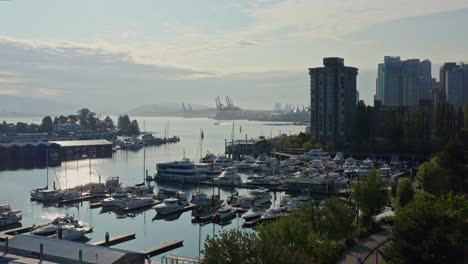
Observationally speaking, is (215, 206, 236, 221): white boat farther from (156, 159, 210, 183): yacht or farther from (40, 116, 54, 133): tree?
(40, 116, 54, 133): tree

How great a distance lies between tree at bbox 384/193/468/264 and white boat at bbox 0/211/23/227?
1380 cm

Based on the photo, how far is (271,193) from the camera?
2472cm

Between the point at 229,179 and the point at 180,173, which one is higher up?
the point at 180,173

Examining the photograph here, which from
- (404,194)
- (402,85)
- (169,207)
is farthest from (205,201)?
(402,85)

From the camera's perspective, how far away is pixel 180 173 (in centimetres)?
2930

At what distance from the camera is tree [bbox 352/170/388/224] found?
48.8 feet

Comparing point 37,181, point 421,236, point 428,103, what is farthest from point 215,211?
point 428,103

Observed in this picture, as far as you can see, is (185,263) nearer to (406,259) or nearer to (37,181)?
(406,259)

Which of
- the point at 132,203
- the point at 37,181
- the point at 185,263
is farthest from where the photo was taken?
the point at 37,181

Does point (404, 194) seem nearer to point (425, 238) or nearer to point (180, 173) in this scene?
point (425, 238)

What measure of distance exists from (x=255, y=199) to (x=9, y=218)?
29.8 ft

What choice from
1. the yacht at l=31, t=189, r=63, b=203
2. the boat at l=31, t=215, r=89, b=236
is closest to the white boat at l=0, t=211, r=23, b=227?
the boat at l=31, t=215, r=89, b=236

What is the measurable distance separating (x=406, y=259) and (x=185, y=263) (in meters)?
4.44

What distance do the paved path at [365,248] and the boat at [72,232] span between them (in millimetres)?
8773
